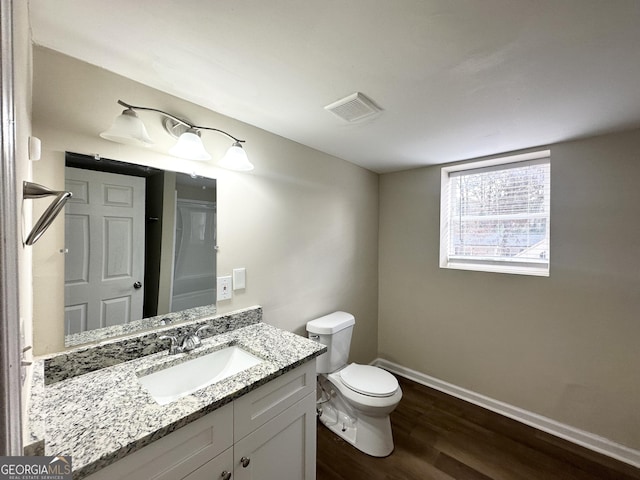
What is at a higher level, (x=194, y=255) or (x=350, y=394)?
(x=194, y=255)

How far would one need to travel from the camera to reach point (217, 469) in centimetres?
94

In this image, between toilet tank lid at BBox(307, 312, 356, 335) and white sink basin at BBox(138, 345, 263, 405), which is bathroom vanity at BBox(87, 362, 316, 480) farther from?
toilet tank lid at BBox(307, 312, 356, 335)

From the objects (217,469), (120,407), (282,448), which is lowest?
(282,448)

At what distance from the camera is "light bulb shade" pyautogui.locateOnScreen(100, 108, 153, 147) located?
108cm

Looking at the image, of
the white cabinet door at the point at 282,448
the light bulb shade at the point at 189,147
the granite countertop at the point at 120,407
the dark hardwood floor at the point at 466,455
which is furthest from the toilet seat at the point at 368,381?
the light bulb shade at the point at 189,147

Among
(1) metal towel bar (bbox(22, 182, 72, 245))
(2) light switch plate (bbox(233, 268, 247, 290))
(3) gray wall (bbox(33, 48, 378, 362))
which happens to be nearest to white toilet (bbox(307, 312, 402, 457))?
(3) gray wall (bbox(33, 48, 378, 362))

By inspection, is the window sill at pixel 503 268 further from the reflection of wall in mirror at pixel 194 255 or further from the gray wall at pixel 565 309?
the reflection of wall in mirror at pixel 194 255

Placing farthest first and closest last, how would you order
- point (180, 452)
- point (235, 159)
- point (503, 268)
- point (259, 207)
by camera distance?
point (503, 268) < point (259, 207) < point (235, 159) < point (180, 452)

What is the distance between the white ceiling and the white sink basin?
133 centimetres

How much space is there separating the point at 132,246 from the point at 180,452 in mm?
870

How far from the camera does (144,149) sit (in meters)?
1.27

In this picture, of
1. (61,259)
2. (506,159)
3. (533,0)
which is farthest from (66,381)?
(506,159)

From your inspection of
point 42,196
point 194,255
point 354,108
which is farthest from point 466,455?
point 42,196

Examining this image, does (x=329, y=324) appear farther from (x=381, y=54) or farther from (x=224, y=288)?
(x=381, y=54)
